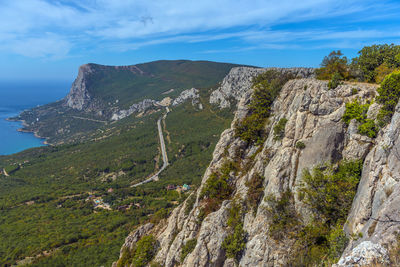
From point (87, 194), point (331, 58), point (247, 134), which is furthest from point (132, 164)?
point (331, 58)

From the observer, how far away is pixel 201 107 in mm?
172125

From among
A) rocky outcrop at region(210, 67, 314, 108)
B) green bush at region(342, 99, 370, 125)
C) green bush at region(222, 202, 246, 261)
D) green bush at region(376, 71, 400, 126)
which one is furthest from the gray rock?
rocky outcrop at region(210, 67, 314, 108)

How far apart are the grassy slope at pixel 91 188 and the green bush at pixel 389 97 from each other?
58337 mm

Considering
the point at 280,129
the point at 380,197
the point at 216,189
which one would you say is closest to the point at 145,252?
the point at 216,189

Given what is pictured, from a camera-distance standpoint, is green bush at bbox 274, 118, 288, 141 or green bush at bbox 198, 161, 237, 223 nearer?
green bush at bbox 274, 118, 288, 141

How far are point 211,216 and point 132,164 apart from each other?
106 m

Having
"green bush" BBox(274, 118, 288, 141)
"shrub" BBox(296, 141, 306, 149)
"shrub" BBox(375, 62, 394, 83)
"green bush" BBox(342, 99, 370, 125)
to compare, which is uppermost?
"shrub" BBox(375, 62, 394, 83)

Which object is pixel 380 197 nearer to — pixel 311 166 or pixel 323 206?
pixel 323 206

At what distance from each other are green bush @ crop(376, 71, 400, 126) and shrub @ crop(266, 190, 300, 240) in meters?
10.9

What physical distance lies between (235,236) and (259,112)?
2015cm

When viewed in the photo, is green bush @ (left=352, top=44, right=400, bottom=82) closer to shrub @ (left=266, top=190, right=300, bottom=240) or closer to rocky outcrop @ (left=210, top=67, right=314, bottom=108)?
shrub @ (left=266, top=190, right=300, bottom=240)

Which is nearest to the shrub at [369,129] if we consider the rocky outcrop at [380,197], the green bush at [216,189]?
the rocky outcrop at [380,197]

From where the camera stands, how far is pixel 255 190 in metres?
26.6

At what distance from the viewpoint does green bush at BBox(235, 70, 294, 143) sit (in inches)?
1358
